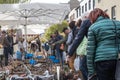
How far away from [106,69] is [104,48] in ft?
0.93

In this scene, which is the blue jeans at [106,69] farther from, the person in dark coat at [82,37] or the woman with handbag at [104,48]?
the person in dark coat at [82,37]

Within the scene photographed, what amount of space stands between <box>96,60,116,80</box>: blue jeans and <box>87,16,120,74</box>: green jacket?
57mm

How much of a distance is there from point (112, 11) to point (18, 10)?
43.4 feet

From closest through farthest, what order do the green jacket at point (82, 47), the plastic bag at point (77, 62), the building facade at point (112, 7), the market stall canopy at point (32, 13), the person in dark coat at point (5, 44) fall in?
1. the green jacket at point (82, 47)
2. the plastic bag at point (77, 62)
3. the market stall canopy at point (32, 13)
4. the person in dark coat at point (5, 44)
5. the building facade at point (112, 7)

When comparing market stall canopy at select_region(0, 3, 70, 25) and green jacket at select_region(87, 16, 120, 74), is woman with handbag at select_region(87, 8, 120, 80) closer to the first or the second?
green jacket at select_region(87, 16, 120, 74)

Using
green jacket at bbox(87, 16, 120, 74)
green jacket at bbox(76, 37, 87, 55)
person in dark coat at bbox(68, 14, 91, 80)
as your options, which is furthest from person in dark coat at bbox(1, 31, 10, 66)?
green jacket at bbox(87, 16, 120, 74)

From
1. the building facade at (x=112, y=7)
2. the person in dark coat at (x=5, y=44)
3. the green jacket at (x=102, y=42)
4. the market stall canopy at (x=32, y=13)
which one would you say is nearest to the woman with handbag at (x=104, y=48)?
the green jacket at (x=102, y=42)

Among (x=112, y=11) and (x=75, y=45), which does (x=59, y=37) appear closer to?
(x=75, y=45)

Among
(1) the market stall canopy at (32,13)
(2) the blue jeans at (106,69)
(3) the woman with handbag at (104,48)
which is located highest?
(1) the market stall canopy at (32,13)

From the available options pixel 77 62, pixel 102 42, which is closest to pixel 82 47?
pixel 77 62

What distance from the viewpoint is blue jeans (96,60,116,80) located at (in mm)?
5533

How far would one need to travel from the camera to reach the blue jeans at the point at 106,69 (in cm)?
553

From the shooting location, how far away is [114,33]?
5.59 m

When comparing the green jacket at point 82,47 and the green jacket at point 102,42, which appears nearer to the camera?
the green jacket at point 102,42
